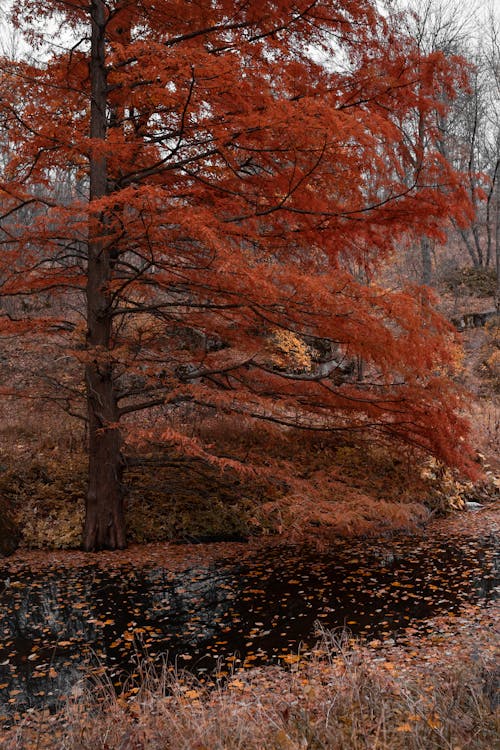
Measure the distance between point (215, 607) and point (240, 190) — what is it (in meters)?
4.72

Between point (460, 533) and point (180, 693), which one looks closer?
point (180, 693)

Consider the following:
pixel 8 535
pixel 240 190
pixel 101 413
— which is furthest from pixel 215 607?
pixel 240 190

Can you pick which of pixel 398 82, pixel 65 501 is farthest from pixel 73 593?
pixel 398 82

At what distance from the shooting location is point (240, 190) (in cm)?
723

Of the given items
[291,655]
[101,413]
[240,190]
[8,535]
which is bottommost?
[291,655]

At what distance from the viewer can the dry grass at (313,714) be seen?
2900mm

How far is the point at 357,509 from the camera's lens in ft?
21.7

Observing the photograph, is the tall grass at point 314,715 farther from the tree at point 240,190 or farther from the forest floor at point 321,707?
the tree at point 240,190

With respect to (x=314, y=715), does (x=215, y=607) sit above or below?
below

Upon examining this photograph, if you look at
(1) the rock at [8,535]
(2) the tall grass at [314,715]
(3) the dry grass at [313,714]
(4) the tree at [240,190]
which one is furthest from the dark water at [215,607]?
(4) the tree at [240,190]

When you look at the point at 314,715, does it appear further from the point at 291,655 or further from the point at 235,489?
the point at 235,489

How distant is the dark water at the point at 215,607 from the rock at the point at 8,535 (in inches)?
38.8

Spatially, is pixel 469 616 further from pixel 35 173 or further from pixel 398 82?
pixel 35 173

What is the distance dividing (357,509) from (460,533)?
2889 millimetres
